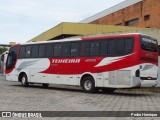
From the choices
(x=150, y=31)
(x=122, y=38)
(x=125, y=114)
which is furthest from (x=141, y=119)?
(x=150, y=31)

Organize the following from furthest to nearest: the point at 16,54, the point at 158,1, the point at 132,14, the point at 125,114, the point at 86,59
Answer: the point at 132,14, the point at 158,1, the point at 16,54, the point at 86,59, the point at 125,114

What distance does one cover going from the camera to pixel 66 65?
22266 mm

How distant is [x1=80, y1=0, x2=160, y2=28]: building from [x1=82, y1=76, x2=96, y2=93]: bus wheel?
114 ft

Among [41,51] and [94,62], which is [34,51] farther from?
[94,62]

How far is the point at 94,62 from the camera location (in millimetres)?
20531

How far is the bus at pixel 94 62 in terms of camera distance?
18.7 meters

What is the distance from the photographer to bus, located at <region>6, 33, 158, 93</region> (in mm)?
18703

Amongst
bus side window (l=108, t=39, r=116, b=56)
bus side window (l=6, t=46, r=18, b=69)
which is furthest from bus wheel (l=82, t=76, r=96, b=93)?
bus side window (l=6, t=46, r=18, b=69)

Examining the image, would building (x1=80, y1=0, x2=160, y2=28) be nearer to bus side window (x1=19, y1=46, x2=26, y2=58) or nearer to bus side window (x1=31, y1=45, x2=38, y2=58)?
bus side window (x1=19, y1=46, x2=26, y2=58)

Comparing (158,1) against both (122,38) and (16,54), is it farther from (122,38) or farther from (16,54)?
(122,38)

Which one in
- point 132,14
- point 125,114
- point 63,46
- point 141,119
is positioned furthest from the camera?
point 132,14

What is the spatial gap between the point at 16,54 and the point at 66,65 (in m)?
5.83

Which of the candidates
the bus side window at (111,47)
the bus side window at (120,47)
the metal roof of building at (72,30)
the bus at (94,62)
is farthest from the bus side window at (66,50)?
the metal roof of building at (72,30)

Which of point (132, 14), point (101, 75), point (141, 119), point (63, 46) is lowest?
point (141, 119)
